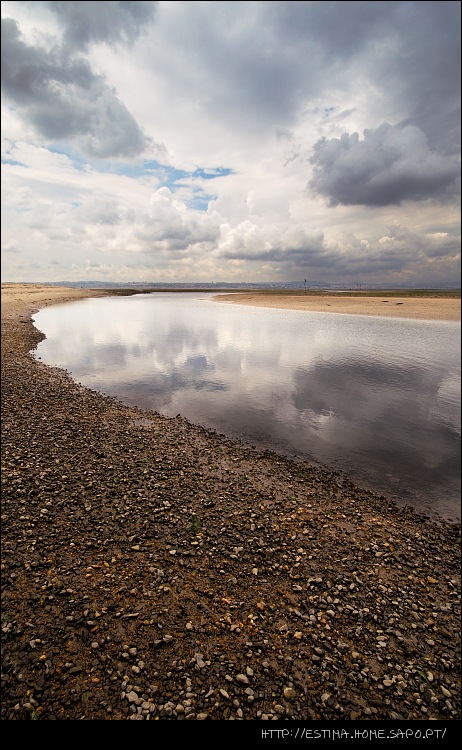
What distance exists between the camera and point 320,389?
27031 millimetres

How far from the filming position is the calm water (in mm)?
16234

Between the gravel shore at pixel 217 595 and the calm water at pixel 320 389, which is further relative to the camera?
the calm water at pixel 320 389

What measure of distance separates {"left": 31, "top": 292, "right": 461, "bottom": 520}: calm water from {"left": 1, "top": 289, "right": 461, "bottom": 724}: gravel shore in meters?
2.98

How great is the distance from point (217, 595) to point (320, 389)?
20.3m

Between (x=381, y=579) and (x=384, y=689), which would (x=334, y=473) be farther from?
(x=384, y=689)

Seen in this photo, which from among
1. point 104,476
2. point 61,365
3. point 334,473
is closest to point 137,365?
point 61,365

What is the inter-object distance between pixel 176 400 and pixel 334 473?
1252cm

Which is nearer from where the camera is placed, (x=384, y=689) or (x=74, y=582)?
(x=384, y=689)

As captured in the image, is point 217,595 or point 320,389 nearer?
point 217,595

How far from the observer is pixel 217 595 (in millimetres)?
8680

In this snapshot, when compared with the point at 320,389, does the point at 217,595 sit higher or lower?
lower

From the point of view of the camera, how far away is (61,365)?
1272 inches

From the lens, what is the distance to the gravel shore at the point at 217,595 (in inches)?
257

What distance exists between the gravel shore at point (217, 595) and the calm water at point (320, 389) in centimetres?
298
